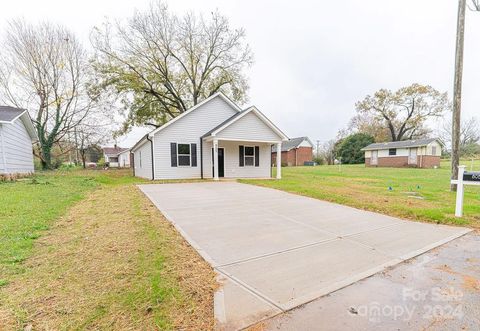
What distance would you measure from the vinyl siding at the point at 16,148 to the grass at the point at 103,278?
36.7 ft

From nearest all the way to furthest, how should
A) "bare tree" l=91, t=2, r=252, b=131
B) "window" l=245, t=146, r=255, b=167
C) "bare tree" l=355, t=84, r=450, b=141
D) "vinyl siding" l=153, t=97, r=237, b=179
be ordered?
"vinyl siding" l=153, t=97, r=237, b=179, "window" l=245, t=146, r=255, b=167, "bare tree" l=91, t=2, r=252, b=131, "bare tree" l=355, t=84, r=450, b=141

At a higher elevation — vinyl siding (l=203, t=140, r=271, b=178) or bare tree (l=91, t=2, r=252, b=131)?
bare tree (l=91, t=2, r=252, b=131)

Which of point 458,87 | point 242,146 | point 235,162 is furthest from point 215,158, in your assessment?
point 458,87

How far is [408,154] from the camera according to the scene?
3005 centimetres

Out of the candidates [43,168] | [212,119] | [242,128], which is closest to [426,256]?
[242,128]

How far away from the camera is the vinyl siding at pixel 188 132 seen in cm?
1436

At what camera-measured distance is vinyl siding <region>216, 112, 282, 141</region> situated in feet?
48.2

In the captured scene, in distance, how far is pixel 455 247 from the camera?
376cm

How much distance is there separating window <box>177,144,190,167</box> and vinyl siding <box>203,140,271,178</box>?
1.12 metres

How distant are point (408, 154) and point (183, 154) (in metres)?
29.5

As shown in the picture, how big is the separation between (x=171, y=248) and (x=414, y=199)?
313 inches

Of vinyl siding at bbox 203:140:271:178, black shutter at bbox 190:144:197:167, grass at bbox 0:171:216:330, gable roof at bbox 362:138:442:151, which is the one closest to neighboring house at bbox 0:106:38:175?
black shutter at bbox 190:144:197:167

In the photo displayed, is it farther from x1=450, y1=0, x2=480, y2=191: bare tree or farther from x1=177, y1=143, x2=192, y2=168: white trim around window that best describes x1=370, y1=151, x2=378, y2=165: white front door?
x1=177, y1=143, x2=192, y2=168: white trim around window

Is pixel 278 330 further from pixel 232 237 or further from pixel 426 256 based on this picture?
pixel 426 256
